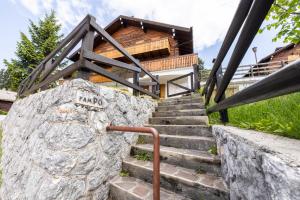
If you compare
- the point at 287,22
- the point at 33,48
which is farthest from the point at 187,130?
the point at 33,48

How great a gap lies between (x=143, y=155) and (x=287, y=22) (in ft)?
12.2

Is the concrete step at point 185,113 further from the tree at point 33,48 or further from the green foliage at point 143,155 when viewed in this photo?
the tree at point 33,48

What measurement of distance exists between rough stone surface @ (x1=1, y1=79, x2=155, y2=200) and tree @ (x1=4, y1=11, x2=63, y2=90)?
495 inches

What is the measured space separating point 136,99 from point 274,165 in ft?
8.52

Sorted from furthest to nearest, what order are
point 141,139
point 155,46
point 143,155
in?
point 155,46 → point 141,139 → point 143,155

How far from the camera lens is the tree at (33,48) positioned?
37.2 ft

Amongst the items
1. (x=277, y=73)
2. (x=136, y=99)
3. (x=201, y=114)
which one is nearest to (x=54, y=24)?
(x=136, y=99)

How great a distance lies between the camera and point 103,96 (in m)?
2.07

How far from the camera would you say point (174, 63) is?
32.4ft

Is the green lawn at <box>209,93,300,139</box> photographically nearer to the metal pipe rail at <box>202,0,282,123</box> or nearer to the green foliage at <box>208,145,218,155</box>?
the metal pipe rail at <box>202,0,282,123</box>

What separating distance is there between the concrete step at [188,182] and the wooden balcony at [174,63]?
839 centimetres

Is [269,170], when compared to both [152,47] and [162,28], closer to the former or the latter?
[152,47]

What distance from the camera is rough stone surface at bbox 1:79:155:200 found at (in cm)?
153

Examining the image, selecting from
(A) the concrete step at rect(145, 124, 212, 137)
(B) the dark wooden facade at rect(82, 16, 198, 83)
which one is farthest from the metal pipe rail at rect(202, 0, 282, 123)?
(B) the dark wooden facade at rect(82, 16, 198, 83)
